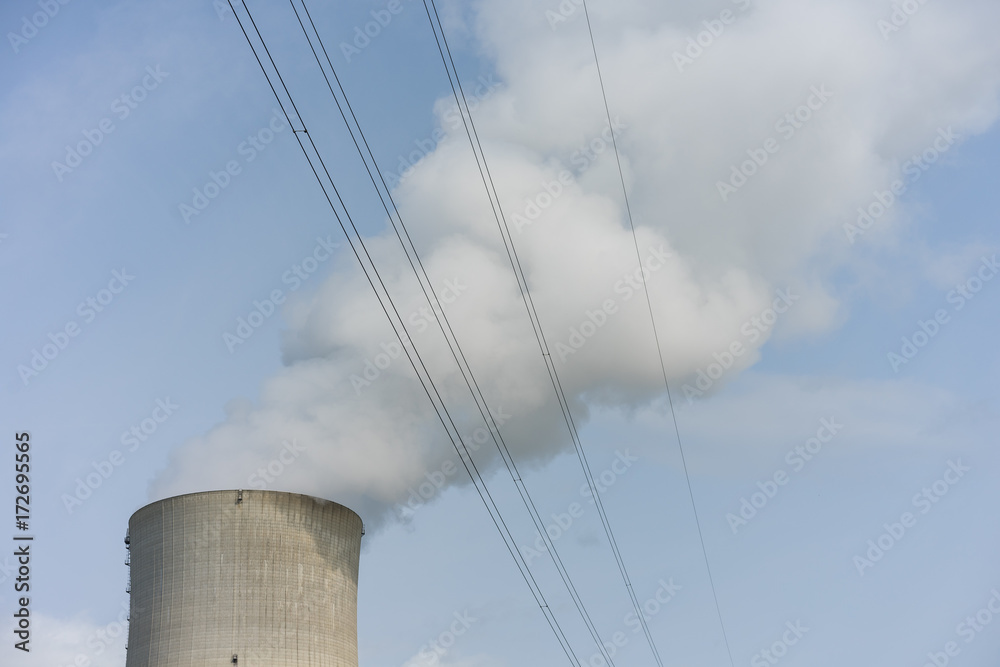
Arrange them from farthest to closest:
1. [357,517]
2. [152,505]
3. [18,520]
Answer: [357,517]
[152,505]
[18,520]

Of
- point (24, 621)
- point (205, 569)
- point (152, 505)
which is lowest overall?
point (24, 621)

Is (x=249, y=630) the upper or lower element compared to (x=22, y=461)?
lower

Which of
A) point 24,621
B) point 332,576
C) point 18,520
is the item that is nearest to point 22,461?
point 18,520

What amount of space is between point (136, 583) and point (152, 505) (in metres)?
1.90

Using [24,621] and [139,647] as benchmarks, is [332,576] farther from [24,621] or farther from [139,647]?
[24,621]

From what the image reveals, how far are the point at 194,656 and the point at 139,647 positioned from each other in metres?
1.65

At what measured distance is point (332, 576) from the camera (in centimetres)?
2470

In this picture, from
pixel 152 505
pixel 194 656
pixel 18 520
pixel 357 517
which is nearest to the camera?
pixel 18 520

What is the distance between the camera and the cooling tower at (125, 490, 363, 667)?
23000 millimetres

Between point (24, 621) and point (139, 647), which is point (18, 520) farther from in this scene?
point (139, 647)

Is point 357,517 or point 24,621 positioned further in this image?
point 357,517

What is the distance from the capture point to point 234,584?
2333 centimetres

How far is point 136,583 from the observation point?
24.1 meters

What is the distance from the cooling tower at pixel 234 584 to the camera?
906 inches
